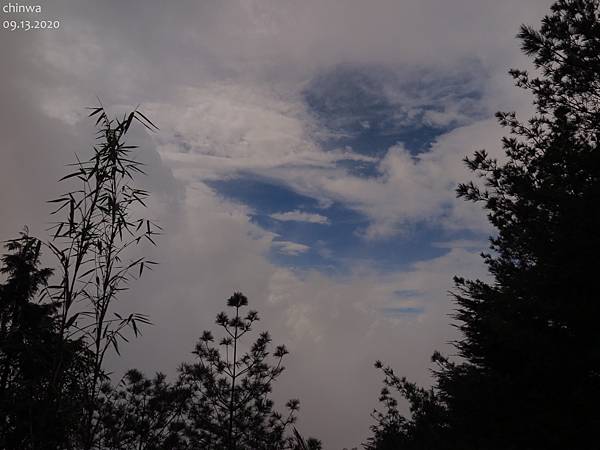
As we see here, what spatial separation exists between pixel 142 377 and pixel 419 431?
10.8 metres

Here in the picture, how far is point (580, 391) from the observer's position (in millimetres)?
4281

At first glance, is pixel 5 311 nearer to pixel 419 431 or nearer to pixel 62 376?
pixel 62 376

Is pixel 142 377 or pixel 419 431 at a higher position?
pixel 142 377

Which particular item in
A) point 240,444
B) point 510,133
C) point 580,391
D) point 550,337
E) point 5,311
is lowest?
point 240,444

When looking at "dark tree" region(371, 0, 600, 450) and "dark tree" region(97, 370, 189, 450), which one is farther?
"dark tree" region(97, 370, 189, 450)

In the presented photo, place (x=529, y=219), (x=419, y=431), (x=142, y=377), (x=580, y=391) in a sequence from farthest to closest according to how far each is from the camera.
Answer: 1. (x=142, y=377)
2. (x=419, y=431)
3. (x=529, y=219)
4. (x=580, y=391)

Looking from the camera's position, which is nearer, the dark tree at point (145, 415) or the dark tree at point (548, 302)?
the dark tree at point (548, 302)

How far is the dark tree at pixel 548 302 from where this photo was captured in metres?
4.45

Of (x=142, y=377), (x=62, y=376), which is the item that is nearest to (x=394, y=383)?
(x=62, y=376)

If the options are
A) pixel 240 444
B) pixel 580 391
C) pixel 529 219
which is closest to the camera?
pixel 580 391

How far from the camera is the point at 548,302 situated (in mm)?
4656

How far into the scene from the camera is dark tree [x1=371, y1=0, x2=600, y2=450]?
4.45 m

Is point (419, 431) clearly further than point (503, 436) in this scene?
Yes

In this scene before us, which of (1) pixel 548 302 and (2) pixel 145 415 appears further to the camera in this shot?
(2) pixel 145 415
